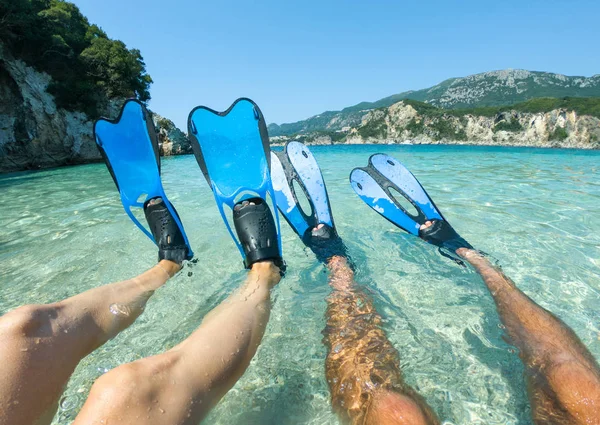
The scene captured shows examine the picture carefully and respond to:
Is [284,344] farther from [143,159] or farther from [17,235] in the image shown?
[17,235]

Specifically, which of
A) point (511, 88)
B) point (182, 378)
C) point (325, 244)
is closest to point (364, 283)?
point (325, 244)

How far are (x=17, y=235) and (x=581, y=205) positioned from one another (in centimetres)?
795

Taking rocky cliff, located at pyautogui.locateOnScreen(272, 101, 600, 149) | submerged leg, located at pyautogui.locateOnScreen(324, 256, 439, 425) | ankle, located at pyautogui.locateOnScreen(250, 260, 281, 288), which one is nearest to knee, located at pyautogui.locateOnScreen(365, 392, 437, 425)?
→ submerged leg, located at pyautogui.locateOnScreen(324, 256, 439, 425)

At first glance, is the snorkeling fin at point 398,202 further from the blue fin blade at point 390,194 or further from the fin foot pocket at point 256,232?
the fin foot pocket at point 256,232

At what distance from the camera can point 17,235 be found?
398 centimetres

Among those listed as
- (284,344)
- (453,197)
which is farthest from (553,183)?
(284,344)

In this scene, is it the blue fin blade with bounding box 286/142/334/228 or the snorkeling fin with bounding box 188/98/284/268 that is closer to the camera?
the snorkeling fin with bounding box 188/98/284/268

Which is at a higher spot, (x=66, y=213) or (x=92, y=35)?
(x=92, y=35)

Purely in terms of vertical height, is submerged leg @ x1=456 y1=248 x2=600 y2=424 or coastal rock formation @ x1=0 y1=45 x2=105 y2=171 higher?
coastal rock formation @ x1=0 y1=45 x2=105 y2=171

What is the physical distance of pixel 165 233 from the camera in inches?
110

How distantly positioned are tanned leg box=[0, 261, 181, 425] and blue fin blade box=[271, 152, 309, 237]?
7.14ft

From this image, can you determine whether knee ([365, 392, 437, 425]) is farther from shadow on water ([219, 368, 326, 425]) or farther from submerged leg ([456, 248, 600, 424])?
submerged leg ([456, 248, 600, 424])

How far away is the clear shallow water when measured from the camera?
1372 millimetres

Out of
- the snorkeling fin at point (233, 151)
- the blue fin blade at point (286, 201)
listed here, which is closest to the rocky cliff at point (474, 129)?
the blue fin blade at point (286, 201)
